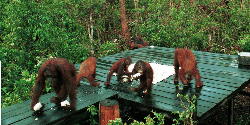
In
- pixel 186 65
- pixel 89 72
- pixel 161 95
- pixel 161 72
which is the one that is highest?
pixel 186 65

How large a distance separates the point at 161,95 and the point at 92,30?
6.45 m

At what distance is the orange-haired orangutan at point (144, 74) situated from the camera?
3.90 metres

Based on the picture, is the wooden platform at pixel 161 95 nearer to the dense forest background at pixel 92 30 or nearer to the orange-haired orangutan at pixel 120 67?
the orange-haired orangutan at pixel 120 67

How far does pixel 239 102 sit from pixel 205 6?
186 inches

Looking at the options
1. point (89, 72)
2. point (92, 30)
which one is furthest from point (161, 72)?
point (92, 30)

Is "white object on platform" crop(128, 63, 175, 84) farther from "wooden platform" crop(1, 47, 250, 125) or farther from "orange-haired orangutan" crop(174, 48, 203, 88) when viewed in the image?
"orange-haired orangutan" crop(174, 48, 203, 88)

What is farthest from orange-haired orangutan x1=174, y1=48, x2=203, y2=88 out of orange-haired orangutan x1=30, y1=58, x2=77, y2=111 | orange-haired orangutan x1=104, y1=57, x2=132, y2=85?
orange-haired orangutan x1=30, y1=58, x2=77, y2=111

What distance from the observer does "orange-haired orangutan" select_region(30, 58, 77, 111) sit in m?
3.14

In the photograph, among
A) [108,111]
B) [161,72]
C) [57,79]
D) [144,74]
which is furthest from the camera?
[161,72]

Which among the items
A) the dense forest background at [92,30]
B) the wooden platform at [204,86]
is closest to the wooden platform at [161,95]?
the wooden platform at [204,86]

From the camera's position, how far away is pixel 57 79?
3.31 metres

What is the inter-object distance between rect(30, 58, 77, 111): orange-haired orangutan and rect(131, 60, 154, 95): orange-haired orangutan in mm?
1079

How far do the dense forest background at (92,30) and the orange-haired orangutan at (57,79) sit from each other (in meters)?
1.80

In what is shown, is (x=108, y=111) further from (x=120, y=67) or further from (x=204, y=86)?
(x=204, y=86)
